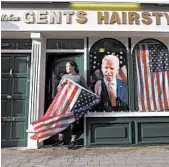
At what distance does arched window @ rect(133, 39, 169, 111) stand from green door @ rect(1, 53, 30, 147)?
2.94 m

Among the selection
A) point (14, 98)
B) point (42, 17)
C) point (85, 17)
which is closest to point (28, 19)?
point (42, 17)

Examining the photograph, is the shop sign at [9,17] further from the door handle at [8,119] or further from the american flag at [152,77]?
the american flag at [152,77]

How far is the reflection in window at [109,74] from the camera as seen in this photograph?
7.37m

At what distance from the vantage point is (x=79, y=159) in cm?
584

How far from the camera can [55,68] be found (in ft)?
24.8

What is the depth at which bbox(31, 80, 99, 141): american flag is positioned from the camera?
265 inches

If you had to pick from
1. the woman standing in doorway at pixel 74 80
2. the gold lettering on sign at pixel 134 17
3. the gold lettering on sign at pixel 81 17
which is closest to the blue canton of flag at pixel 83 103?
the woman standing in doorway at pixel 74 80

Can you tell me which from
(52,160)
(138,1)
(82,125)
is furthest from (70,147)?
(138,1)

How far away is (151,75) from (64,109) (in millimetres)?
2526

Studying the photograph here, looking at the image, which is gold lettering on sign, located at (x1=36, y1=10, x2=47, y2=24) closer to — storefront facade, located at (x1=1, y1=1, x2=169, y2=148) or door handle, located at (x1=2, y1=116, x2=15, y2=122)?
storefront facade, located at (x1=1, y1=1, x2=169, y2=148)

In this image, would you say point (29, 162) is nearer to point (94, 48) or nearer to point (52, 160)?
point (52, 160)

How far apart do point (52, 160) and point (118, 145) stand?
2044 millimetres

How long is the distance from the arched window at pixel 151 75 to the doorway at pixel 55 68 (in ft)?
5.05

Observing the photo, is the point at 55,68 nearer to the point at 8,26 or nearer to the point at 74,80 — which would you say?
the point at 74,80
